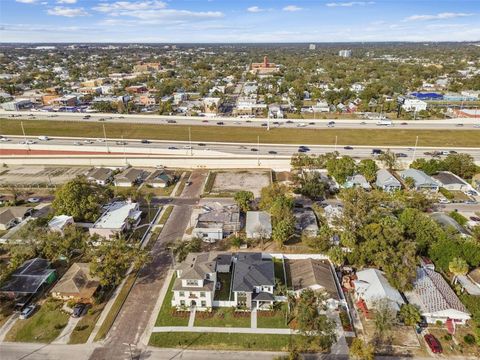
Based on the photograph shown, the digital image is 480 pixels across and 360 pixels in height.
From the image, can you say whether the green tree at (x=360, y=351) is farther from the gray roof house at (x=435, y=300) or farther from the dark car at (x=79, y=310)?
the dark car at (x=79, y=310)

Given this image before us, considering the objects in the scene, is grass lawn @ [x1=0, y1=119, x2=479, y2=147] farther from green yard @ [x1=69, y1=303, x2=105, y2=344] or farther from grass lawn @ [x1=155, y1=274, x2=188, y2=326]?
green yard @ [x1=69, y1=303, x2=105, y2=344]

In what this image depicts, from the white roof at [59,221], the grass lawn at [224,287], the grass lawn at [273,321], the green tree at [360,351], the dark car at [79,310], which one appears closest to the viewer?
the green tree at [360,351]

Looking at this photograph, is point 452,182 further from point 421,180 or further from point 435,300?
point 435,300

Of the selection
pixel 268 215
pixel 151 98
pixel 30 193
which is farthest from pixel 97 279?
pixel 151 98

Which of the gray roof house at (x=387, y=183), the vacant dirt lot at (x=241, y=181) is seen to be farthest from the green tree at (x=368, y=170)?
the vacant dirt lot at (x=241, y=181)

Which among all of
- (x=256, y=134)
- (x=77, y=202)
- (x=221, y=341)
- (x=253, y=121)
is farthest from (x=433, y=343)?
(x=253, y=121)

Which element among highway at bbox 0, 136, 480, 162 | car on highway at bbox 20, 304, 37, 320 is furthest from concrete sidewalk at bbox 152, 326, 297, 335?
highway at bbox 0, 136, 480, 162
